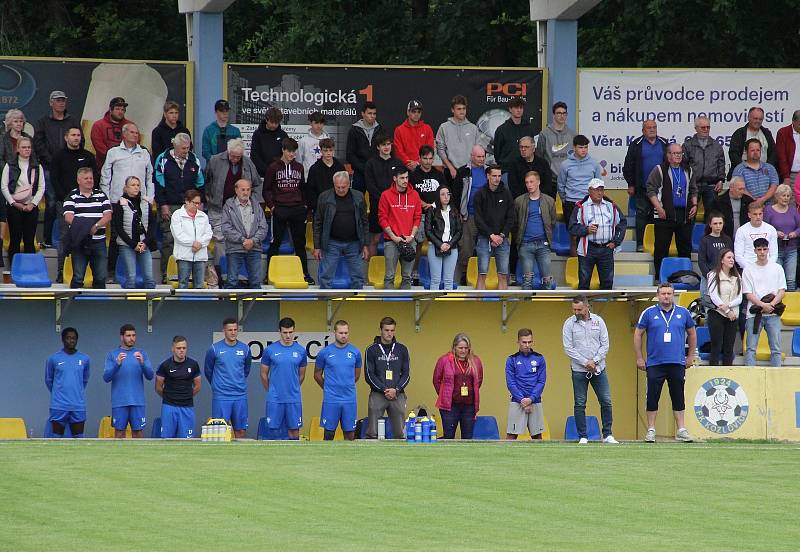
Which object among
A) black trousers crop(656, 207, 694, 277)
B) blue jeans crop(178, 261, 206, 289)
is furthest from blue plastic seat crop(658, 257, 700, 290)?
blue jeans crop(178, 261, 206, 289)

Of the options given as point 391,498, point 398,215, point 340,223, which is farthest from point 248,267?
point 391,498

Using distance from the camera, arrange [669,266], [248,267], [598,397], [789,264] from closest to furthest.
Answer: [598,397] < [248,267] < [789,264] < [669,266]

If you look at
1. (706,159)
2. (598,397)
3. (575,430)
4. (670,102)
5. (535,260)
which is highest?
(670,102)

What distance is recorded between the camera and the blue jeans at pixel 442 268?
21.6 metres

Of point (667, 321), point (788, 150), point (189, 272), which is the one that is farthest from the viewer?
point (788, 150)

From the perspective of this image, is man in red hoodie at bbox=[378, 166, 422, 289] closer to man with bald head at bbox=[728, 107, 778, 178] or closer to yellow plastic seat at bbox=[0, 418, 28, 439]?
man with bald head at bbox=[728, 107, 778, 178]

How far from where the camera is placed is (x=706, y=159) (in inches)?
918

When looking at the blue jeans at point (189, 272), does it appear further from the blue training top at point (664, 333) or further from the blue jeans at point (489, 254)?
A: the blue training top at point (664, 333)

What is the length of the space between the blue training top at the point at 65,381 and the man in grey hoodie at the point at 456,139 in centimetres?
609

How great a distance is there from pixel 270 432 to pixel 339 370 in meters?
1.26

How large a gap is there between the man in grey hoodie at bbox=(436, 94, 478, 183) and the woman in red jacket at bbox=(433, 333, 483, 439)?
330 centimetres

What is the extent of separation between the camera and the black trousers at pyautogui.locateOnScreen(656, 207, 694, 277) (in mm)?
22906

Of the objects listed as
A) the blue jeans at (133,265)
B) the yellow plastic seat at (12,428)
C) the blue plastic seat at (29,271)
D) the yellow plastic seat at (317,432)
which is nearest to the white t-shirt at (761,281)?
the yellow plastic seat at (317,432)

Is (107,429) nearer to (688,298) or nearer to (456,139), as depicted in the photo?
(456,139)
